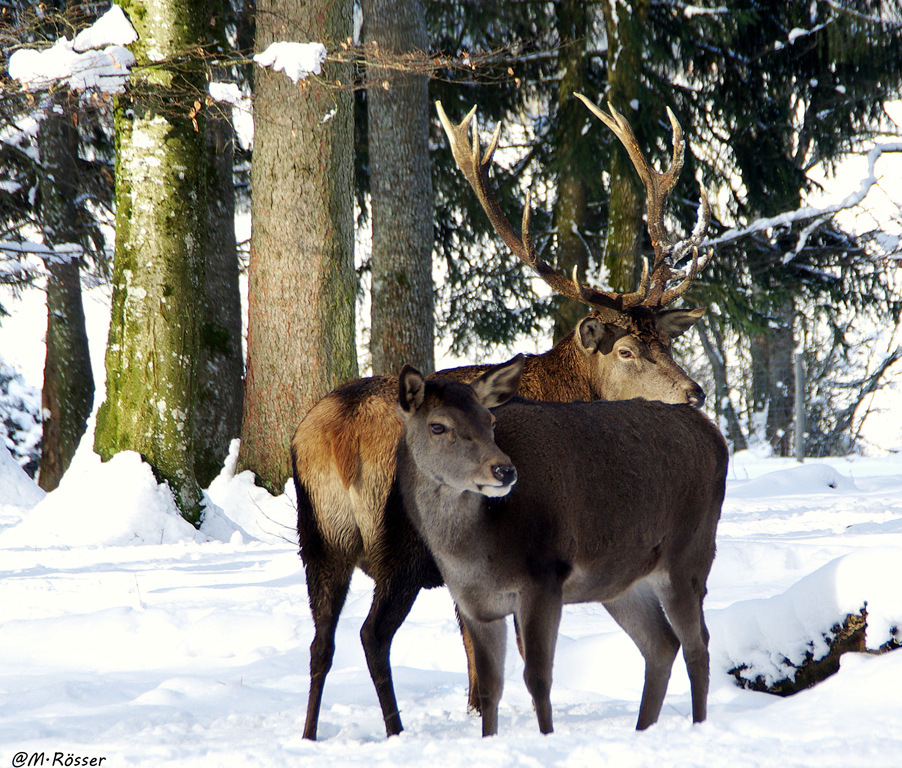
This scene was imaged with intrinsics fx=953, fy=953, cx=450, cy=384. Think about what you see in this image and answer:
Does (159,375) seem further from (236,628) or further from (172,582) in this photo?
(236,628)

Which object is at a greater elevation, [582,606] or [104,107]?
[104,107]

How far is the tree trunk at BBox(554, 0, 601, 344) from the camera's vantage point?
12.9 metres

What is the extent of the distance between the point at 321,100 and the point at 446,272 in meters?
7.22

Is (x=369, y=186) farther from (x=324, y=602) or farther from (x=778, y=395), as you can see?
(x=778, y=395)

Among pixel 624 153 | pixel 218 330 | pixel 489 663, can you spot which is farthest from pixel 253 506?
pixel 624 153

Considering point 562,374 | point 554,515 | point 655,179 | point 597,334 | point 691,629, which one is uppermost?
point 655,179

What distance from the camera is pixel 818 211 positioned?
40.8 feet

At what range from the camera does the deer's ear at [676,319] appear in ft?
19.5

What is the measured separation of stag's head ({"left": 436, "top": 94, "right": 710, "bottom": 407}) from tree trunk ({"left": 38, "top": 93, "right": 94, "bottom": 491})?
10228 mm

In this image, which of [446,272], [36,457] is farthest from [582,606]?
[36,457]

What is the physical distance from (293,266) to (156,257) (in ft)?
3.96

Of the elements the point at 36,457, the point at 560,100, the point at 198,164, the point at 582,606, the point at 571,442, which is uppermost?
the point at 560,100

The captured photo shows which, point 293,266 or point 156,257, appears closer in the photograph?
point 293,266

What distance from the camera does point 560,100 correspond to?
13133 mm
